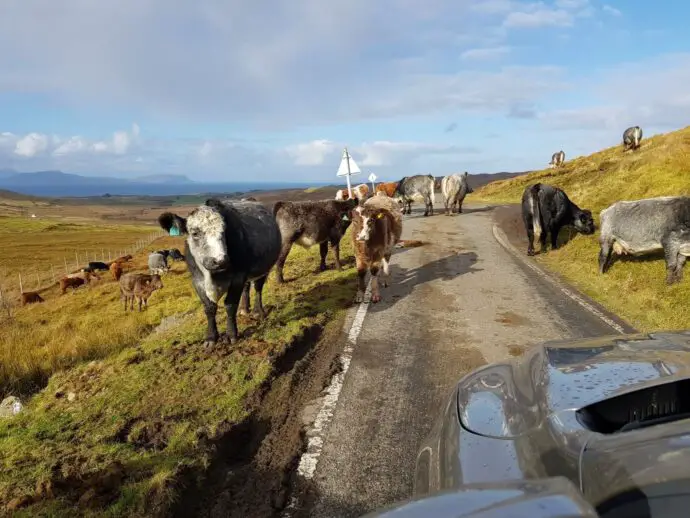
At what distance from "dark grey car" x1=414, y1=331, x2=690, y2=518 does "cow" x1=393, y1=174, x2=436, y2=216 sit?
2459 cm

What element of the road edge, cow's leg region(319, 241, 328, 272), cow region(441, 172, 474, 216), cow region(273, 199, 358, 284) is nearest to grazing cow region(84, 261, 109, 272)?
cow region(441, 172, 474, 216)

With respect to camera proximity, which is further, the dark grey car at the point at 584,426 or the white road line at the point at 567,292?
the white road line at the point at 567,292

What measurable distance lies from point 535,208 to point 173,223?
1197cm

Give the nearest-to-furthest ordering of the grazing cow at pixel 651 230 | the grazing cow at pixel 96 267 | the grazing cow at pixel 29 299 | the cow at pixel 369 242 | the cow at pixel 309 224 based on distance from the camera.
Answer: the cow at pixel 369 242 → the grazing cow at pixel 651 230 → the cow at pixel 309 224 → the grazing cow at pixel 29 299 → the grazing cow at pixel 96 267

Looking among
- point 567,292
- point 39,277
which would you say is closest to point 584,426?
point 567,292

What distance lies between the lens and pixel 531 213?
15633mm

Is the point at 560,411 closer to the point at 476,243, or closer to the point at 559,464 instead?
the point at 559,464

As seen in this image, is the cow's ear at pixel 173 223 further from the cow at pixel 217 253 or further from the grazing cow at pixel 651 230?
the grazing cow at pixel 651 230

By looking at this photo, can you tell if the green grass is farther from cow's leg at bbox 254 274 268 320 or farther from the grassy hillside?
the grassy hillside

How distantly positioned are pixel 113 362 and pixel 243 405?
111 inches

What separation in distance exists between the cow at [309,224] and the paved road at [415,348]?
203cm

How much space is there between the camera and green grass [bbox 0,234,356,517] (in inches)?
154

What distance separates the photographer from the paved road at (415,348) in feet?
13.8

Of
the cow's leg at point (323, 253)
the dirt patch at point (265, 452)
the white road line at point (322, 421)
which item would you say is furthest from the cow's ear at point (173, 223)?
the cow's leg at point (323, 253)
